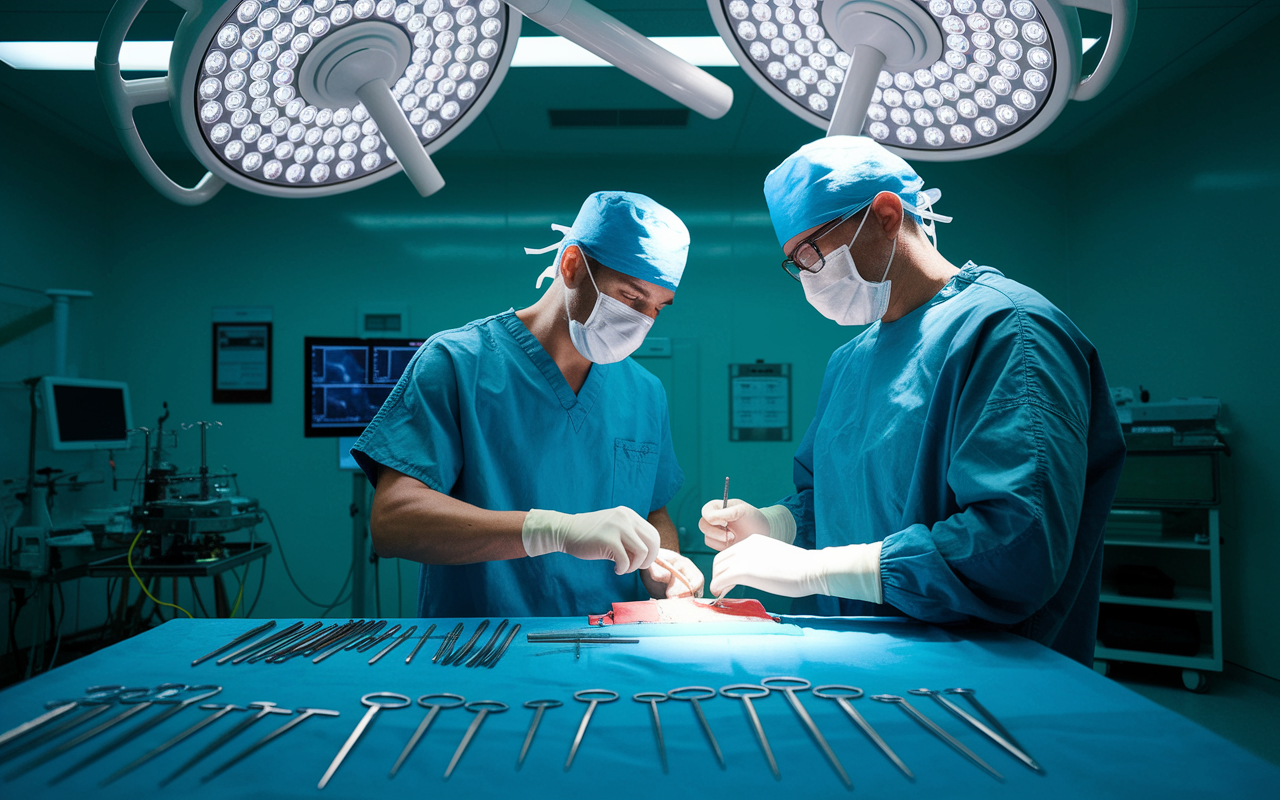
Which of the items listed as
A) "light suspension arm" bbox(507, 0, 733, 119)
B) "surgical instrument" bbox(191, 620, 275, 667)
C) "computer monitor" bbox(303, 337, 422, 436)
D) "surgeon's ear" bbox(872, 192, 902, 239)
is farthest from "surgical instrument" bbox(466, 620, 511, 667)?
"computer monitor" bbox(303, 337, 422, 436)

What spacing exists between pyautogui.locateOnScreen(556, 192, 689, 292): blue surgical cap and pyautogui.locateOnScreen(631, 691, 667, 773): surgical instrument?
35.7 inches

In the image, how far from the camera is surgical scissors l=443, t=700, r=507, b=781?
0.63 metres

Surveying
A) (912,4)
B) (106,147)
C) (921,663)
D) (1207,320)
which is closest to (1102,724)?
(921,663)

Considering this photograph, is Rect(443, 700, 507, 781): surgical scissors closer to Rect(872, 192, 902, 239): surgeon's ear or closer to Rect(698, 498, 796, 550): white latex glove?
Rect(698, 498, 796, 550): white latex glove

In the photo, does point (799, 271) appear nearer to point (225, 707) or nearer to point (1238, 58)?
point (225, 707)

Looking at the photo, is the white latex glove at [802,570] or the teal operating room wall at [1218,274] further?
the teal operating room wall at [1218,274]

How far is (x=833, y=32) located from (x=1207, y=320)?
3355 mm

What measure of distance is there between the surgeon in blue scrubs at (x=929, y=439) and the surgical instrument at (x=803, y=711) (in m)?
0.26

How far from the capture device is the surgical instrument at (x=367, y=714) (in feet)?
2.04

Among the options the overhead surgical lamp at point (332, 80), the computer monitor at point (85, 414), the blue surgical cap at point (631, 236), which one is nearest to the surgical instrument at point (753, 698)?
the overhead surgical lamp at point (332, 80)

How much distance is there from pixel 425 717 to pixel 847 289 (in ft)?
3.32

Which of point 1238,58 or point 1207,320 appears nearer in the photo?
point 1238,58

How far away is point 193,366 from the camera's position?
12.7 ft

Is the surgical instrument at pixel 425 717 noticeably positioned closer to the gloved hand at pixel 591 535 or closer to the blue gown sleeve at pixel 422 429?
the gloved hand at pixel 591 535
